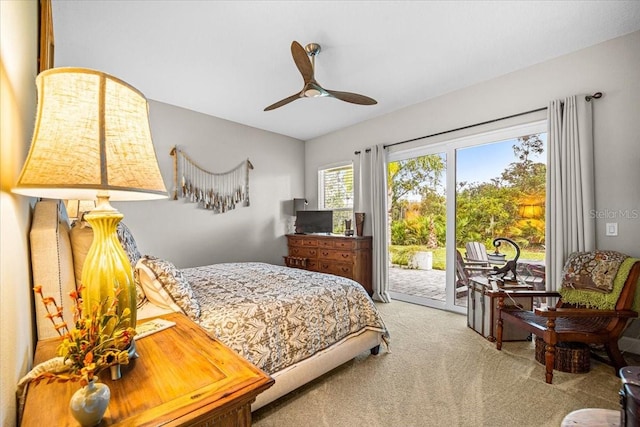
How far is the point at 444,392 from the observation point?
6.44 ft

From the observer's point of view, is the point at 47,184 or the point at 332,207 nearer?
the point at 47,184

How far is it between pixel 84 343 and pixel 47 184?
38cm

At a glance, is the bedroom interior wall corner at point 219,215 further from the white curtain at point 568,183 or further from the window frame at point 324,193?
the white curtain at point 568,183

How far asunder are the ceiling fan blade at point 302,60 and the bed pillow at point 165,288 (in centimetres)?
179

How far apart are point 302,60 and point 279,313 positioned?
1.93m

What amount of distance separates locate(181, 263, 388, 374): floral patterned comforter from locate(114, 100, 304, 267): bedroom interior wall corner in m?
1.58

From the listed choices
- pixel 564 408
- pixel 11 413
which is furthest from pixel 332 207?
pixel 11 413

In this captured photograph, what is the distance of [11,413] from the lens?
2.24 ft

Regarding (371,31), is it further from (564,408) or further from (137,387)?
(564,408)

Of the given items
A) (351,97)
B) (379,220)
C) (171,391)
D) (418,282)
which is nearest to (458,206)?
(379,220)

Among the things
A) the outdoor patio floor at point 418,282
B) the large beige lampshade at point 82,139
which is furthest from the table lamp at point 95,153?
the outdoor patio floor at point 418,282

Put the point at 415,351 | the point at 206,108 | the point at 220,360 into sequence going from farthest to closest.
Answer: the point at 206,108
the point at 415,351
the point at 220,360

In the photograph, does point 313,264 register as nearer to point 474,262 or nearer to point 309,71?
point 474,262

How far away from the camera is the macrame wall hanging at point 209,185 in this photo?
157 inches
